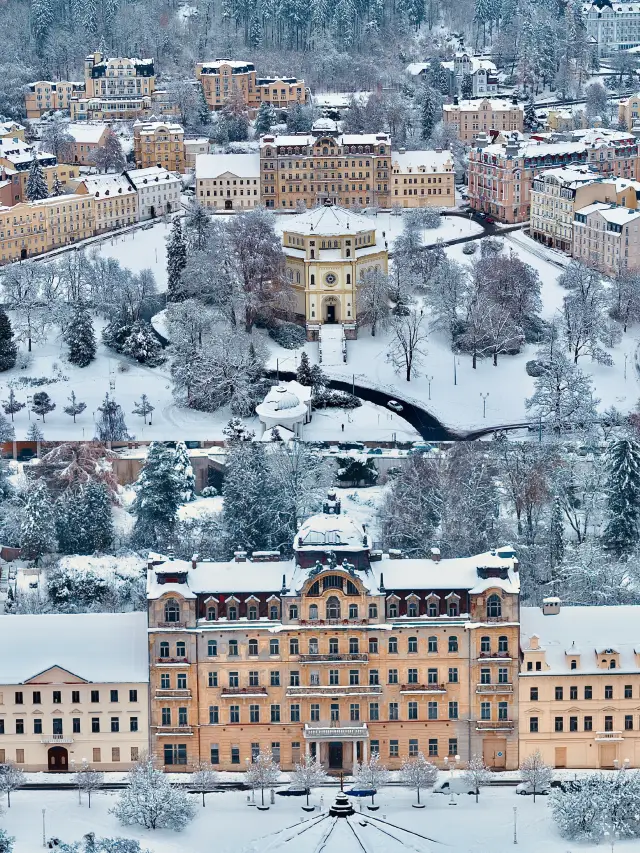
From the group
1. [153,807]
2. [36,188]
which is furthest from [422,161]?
[153,807]

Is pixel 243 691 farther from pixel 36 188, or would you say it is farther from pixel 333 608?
pixel 36 188

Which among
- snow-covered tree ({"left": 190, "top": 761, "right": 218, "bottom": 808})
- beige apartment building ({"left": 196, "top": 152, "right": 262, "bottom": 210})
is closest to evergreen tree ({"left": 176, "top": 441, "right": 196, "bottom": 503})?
snow-covered tree ({"left": 190, "top": 761, "right": 218, "bottom": 808})

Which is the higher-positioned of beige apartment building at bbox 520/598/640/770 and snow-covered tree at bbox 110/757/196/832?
beige apartment building at bbox 520/598/640/770

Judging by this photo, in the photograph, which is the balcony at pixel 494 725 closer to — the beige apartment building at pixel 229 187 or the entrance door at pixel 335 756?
the entrance door at pixel 335 756

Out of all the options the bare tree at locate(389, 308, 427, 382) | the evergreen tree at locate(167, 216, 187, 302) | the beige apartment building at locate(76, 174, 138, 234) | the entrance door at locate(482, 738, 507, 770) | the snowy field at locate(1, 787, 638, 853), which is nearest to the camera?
the snowy field at locate(1, 787, 638, 853)

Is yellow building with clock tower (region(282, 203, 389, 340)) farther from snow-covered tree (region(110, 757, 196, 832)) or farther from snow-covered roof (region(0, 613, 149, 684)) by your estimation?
snow-covered tree (region(110, 757, 196, 832))

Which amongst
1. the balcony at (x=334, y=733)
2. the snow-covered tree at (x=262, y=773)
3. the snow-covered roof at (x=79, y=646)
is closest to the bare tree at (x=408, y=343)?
the snow-covered roof at (x=79, y=646)

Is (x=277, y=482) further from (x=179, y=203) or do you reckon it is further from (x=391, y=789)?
(x=179, y=203)
